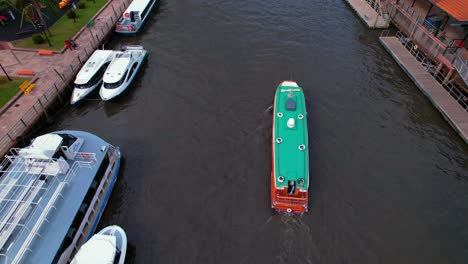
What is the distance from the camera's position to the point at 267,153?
3259 cm

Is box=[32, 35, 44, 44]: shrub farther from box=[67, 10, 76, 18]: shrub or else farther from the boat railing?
the boat railing

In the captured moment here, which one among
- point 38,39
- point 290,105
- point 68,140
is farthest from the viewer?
point 38,39

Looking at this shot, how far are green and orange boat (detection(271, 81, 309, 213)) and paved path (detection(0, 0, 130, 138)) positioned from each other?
2875cm

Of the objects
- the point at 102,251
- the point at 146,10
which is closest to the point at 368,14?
the point at 146,10

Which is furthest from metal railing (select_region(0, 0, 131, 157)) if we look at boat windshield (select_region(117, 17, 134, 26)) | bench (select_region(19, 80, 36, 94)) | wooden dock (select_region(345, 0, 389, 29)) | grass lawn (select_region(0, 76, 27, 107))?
wooden dock (select_region(345, 0, 389, 29))

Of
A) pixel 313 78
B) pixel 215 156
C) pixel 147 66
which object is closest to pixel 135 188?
pixel 215 156

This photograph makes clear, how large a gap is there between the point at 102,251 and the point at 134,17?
1624 inches

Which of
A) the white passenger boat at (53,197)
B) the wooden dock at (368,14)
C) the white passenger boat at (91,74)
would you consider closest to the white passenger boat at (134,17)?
the white passenger boat at (91,74)

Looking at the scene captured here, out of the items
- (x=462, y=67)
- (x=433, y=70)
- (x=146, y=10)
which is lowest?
(x=433, y=70)

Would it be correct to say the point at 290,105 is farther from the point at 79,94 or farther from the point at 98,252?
the point at 79,94

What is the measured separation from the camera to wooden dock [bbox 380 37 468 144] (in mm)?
Result: 34875

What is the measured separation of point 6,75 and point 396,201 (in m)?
48.6

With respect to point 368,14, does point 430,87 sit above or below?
below

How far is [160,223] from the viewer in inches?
1065
